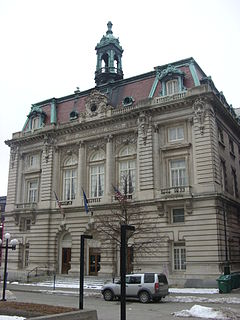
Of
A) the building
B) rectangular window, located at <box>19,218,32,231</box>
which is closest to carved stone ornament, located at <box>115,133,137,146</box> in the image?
the building

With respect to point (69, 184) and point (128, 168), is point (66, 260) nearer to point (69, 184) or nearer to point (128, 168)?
point (69, 184)

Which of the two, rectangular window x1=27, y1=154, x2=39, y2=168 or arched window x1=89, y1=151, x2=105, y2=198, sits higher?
rectangular window x1=27, y1=154, x2=39, y2=168

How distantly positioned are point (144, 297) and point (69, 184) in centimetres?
2331

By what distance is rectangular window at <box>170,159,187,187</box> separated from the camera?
3666 cm

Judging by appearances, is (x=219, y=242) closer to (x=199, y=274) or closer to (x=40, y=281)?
(x=199, y=274)

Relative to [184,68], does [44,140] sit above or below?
below

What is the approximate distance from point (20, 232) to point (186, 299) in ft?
90.2

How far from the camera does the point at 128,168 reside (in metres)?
40.4

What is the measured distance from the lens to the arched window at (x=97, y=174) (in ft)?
138

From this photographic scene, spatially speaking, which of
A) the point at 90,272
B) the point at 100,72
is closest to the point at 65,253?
the point at 90,272

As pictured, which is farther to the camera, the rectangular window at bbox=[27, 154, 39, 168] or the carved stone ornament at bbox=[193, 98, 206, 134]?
the rectangular window at bbox=[27, 154, 39, 168]

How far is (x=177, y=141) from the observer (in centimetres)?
3766

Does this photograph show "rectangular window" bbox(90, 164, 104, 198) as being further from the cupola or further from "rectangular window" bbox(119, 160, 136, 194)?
the cupola

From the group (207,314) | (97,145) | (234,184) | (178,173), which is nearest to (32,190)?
(97,145)
